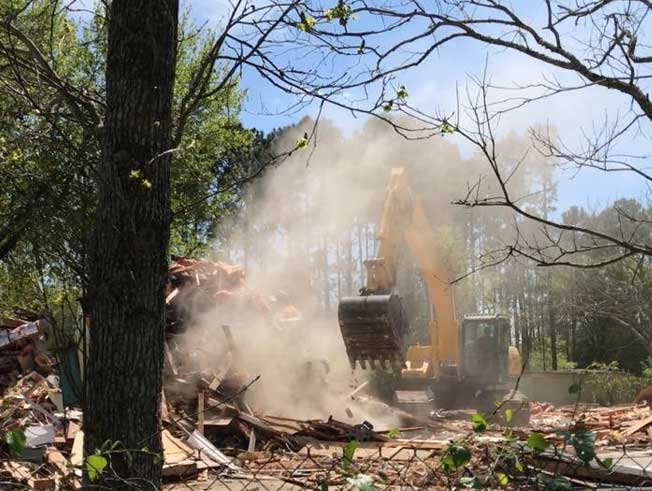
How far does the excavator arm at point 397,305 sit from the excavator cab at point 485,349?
1.19 meters

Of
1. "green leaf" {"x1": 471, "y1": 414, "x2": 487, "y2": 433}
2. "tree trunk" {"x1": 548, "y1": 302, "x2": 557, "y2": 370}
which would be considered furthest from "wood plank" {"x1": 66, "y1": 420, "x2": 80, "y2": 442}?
"tree trunk" {"x1": 548, "y1": 302, "x2": 557, "y2": 370}

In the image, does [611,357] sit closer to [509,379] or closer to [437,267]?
[509,379]

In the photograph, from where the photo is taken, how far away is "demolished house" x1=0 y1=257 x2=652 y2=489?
7285 millimetres

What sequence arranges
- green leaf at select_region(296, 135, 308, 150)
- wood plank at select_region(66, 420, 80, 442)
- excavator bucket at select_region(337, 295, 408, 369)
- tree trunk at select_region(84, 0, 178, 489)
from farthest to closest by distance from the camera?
excavator bucket at select_region(337, 295, 408, 369), wood plank at select_region(66, 420, 80, 442), green leaf at select_region(296, 135, 308, 150), tree trunk at select_region(84, 0, 178, 489)

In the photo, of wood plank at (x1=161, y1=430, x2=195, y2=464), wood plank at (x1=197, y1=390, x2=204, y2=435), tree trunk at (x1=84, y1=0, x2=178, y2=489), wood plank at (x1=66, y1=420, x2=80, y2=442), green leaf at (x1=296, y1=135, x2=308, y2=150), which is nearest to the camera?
tree trunk at (x1=84, y1=0, x2=178, y2=489)

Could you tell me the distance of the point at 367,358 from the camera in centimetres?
1472

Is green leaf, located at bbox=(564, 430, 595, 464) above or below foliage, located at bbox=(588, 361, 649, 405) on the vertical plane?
above

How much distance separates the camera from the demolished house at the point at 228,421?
7.29 m

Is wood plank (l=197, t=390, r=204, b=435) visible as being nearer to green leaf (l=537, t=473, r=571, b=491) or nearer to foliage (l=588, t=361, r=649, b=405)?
green leaf (l=537, t=473, r=571, b=491)

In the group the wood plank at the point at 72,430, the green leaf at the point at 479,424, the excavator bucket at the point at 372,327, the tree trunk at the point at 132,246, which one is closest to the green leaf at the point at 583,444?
the green leaf at the point at 479,424

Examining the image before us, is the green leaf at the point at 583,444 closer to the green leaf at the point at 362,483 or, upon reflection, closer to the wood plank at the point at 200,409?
the green leaf at the point at 362,483

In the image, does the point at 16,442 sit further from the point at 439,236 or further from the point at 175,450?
the point at 439,236

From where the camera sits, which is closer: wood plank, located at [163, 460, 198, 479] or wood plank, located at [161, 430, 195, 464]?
wood plank, located at [163, 460, 198, 479]

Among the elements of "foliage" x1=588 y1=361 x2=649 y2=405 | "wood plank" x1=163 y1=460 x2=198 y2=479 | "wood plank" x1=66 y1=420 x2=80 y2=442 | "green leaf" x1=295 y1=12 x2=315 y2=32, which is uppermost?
"green leaf" x1=295 y1=12 x2=315 y2=32
